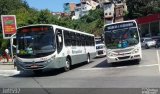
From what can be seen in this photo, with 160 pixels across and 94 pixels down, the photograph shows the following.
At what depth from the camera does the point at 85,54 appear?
29484 millimetres

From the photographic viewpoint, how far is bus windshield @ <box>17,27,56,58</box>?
20.9 meters

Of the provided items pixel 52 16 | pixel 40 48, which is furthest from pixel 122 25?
pixel 52 16

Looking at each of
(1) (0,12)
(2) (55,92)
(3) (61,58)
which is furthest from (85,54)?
(1) (0,12)

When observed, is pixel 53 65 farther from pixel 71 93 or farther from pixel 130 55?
pixel 71 93

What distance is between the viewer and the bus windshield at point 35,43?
68.4 ft

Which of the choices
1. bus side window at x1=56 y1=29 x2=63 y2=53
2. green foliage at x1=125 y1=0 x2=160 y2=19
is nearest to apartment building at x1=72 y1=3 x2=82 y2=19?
green foliage at x1=125 y1=0 x2=160 y2=19

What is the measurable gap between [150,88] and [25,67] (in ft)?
31.0

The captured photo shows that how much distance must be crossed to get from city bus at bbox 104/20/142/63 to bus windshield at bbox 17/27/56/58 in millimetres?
4632

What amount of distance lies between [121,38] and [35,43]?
19.4 feet

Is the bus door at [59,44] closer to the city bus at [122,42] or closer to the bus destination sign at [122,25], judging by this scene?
the city bus at [122,42]

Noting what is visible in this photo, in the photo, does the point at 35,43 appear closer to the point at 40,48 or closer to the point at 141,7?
the point at 40,48

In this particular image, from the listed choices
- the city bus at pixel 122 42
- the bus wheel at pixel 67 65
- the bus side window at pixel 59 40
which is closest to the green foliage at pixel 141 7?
the city bus at pixel 122 42

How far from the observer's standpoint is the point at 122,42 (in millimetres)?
23984

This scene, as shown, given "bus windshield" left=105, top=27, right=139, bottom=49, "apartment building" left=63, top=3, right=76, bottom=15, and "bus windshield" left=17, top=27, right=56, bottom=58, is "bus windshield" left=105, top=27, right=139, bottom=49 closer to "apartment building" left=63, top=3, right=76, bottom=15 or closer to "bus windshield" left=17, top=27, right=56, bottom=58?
"bus windshield" left=17, top=27, right=56, bottom=58
